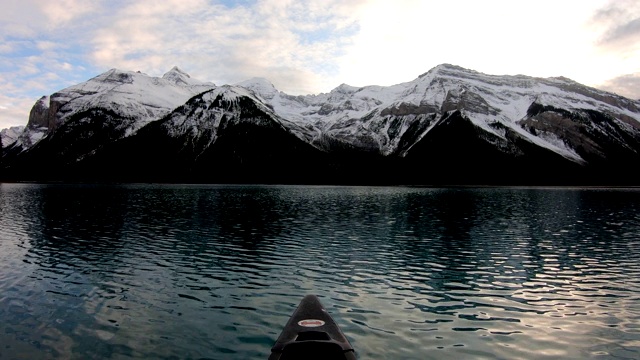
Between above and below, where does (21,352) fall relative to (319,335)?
below

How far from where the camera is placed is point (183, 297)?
3052 cm

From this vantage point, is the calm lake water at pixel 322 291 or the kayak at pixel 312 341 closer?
the kayak at pixel 312 341

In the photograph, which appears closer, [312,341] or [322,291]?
[312,341]

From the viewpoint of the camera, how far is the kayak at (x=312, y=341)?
18141mm

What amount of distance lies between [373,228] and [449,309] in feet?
140

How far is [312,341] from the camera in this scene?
61.8 feet

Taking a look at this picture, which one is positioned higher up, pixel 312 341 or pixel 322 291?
pixel 312 341

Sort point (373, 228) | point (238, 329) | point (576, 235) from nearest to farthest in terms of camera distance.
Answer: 1. point (238, 329)
2. point (576, 235)
3. point (373, 228)

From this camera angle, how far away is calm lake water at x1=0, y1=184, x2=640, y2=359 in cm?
2191

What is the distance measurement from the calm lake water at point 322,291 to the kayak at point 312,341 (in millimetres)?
1644

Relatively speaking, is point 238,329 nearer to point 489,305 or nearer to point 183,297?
point 183,297

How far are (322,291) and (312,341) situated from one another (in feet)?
43.1

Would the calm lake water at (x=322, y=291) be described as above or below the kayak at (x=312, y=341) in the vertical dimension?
below

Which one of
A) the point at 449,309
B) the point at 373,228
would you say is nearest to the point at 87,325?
the point at 449,309
